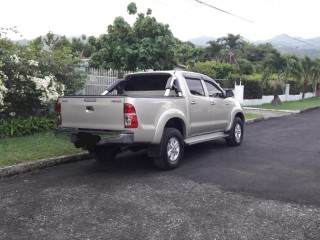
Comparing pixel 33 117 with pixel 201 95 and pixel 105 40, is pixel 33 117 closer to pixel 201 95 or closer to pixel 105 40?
pixel 201 95

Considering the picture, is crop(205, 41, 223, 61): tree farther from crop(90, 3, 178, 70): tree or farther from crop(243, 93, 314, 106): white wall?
crop(90, 3, 178, 70): tree

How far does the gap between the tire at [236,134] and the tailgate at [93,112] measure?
400 cm

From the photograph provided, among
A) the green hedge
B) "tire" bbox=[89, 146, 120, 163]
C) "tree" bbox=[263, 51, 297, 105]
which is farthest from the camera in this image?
"tree" bbox=[263, 51, 297, 105]

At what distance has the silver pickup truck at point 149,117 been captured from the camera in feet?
19.7

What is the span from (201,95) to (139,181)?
9.02 ft

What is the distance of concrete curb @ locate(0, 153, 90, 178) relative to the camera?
6357 mm

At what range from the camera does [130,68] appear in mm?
15242

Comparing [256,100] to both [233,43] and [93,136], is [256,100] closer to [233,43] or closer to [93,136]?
[93,136]

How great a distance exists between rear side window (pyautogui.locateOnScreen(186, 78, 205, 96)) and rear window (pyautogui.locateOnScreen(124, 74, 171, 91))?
20.4 inches

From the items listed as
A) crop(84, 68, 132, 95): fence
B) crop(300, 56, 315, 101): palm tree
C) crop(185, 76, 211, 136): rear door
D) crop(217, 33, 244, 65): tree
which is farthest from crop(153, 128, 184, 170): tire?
crop(217, 33, 244, 65): tree

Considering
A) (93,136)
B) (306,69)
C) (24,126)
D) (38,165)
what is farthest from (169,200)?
(306,69)

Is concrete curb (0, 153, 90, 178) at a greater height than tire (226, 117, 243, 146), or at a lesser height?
lesser

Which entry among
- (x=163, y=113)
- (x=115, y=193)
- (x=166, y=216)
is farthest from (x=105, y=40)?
(x=166, y=216)

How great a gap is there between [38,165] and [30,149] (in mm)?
958
